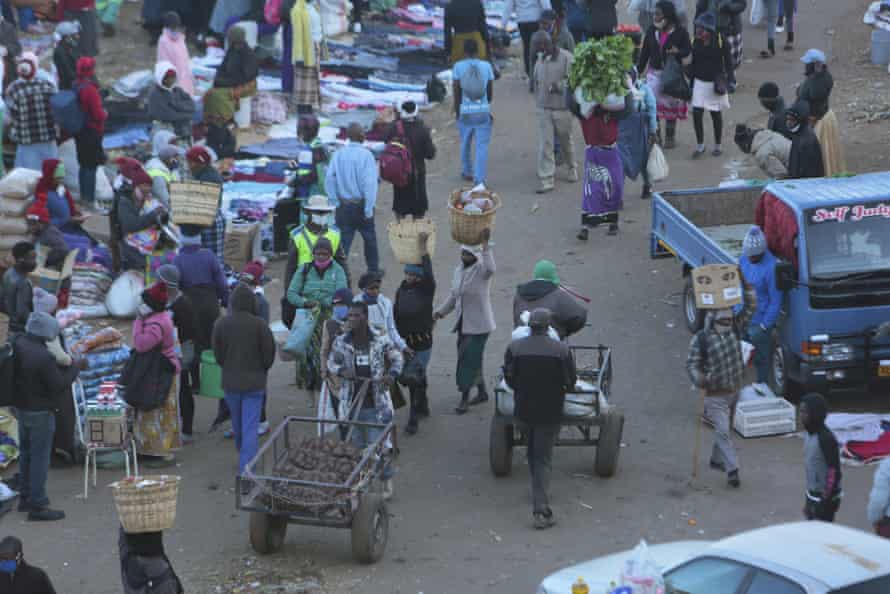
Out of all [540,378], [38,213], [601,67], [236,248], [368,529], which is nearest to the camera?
[368,529]

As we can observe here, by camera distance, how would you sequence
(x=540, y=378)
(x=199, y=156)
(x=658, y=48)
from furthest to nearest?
(x=658, y=48)
(x=199, y=156)
(x=540, y=378)

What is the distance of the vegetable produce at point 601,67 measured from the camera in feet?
59.5

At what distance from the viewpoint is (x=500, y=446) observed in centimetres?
1291

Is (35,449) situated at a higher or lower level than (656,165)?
lower

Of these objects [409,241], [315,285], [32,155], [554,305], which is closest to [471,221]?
[409,241]

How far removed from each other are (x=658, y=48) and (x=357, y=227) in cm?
630

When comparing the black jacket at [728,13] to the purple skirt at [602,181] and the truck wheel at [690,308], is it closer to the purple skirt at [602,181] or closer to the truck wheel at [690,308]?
the purple skirt at [602,181]

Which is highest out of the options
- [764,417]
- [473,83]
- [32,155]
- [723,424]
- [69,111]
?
[473,83]

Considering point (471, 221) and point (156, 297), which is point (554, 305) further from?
point (156, 297)

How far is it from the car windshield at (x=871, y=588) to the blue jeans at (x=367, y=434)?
15.2 ft

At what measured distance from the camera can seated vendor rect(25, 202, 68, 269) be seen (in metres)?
15.4

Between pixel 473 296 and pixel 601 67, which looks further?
pixel 601 67

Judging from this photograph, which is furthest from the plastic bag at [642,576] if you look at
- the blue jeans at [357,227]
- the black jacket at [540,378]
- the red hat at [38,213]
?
the red hat at [38,213]

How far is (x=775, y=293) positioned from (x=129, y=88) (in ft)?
41.3
